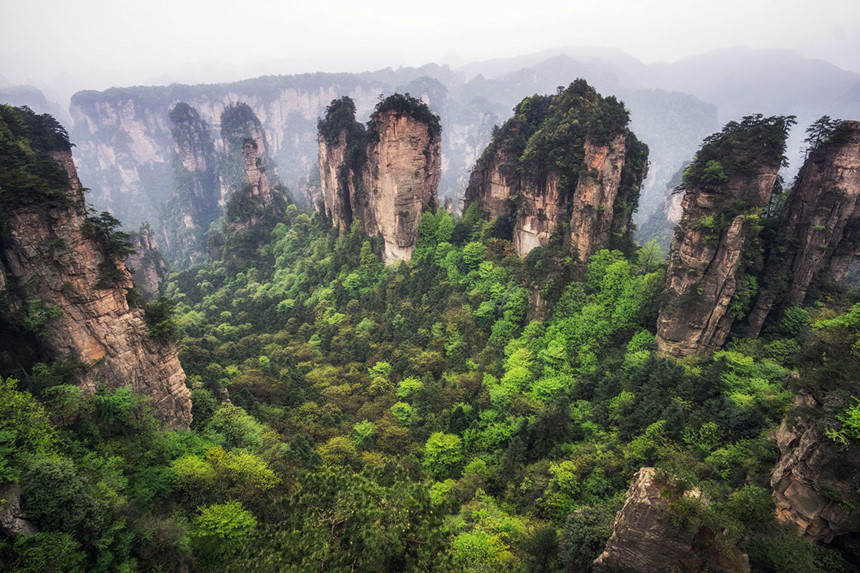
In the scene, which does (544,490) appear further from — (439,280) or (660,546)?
(439,280)

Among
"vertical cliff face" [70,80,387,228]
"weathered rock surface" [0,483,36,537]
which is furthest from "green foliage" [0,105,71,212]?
"vertical cliff face" [70,80,387,228]

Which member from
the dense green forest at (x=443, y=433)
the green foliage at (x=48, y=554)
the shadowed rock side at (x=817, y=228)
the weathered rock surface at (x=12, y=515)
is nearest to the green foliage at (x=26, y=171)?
the dense green forest at (x=443, y=433)

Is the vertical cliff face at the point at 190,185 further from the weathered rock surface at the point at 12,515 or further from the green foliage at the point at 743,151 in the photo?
the green foliage at the point at 743,151

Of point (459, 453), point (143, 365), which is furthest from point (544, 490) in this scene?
point (143, 365)

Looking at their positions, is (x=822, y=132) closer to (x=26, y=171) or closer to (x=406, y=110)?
(x=406, y=110)

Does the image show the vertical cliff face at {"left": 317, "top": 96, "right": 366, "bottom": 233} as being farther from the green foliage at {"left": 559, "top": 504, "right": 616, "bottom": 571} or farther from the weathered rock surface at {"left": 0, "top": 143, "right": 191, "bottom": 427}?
the green foliage at {"left": 559, "top": 504, "right": 616, "bottom": 571}
